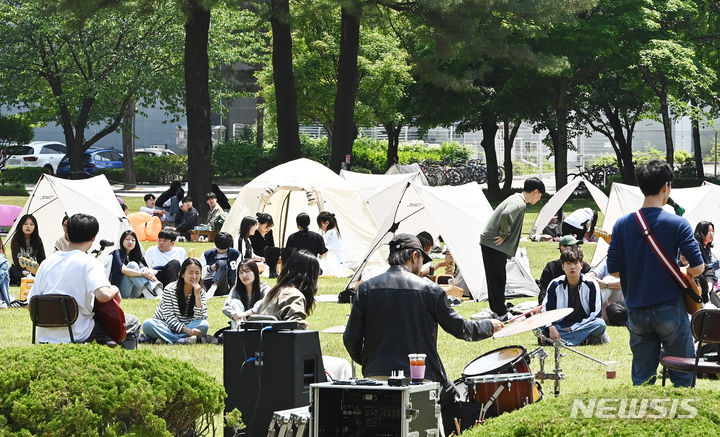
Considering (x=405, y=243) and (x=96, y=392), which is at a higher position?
(x=405, y=243)

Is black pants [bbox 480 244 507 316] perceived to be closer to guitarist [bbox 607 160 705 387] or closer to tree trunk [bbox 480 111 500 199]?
guitarist [bbox 607 160 705 387]

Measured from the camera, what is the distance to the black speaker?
6.32 m

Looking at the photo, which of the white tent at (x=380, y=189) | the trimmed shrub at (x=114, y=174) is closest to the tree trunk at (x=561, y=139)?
the white tent at (x=380, y=189)

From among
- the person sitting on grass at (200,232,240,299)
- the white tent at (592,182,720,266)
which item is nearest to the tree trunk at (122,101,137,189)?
the white tent at (592,182,720,266)

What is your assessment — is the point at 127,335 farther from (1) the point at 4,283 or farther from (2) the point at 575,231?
(2) the point at 575,231

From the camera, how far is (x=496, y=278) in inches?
508

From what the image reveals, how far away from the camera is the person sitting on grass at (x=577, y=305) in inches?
439

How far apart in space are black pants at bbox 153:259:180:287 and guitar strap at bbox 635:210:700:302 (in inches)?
376

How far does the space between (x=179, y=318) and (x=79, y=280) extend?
4.26 m

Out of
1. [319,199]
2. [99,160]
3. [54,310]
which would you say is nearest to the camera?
[54,310]

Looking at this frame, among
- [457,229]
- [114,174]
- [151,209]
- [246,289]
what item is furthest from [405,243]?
[114,174]

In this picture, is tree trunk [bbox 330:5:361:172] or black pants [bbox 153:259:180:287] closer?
black pants [bbox 153:259:180:287]

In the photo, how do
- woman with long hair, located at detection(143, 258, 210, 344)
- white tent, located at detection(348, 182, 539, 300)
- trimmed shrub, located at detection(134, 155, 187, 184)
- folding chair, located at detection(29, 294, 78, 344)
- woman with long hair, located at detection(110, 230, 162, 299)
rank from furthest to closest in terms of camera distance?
trimmed shrub, located at detection(134, 155, 187, 184)
white tent, located at detection(348, 182, 539, 300)
woman with long hair, located at detection(110, 230, 162, 299)
woman with long hair, located at detection(143, 258, 210, 344)
folding chair, located at detection(29, 294, 78, 344)

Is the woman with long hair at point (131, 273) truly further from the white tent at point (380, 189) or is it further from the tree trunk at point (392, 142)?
the tree trunk at point (392, 142)
